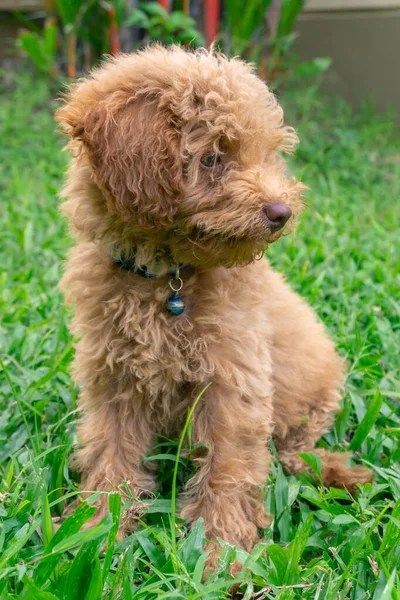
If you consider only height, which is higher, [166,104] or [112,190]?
[166,104]

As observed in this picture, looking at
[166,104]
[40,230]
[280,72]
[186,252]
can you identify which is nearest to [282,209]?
[186,252]

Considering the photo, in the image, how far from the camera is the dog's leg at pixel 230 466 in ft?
8.74

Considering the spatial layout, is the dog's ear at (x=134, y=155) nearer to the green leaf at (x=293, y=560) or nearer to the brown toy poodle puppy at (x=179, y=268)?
the brown toy poodle puppy at (x=179, y=268)

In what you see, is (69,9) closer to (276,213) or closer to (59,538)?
(276,213)

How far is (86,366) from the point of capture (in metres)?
2.82

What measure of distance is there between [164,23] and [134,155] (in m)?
5.76

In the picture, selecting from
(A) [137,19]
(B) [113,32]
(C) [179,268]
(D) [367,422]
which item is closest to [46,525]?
(C) [179,268]

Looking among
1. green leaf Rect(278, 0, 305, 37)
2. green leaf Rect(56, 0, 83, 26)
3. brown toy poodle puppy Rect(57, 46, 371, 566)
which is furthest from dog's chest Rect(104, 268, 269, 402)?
green leaf Rect(278, 0, 305, 37)

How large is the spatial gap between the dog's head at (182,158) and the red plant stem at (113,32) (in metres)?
5.66

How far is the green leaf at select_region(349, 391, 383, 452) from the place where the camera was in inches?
123

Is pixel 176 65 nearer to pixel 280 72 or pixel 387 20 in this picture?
pixel 280 72

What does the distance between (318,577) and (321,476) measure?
628mm

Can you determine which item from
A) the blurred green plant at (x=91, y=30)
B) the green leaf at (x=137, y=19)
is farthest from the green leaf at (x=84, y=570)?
the green leaf at (x=137, y=19)

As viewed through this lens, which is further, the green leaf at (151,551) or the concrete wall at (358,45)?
the concrete wall at (358,45)
